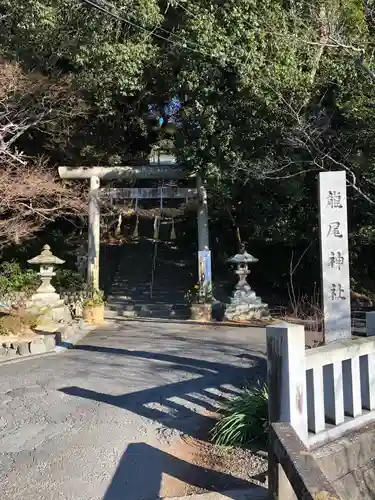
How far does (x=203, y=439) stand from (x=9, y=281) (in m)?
11.1

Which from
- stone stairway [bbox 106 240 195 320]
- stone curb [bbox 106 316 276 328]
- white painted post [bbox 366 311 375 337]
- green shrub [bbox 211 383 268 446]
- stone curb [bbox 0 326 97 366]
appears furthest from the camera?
stone stairway [bbox 106 240 195 320]

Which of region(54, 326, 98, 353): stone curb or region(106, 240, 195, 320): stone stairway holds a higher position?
region(106, 240, 195, 320): stone stairway

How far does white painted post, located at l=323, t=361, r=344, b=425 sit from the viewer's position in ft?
12.0

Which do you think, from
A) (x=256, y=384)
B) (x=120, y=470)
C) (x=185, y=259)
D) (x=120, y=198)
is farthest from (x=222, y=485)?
(x=185, y=259)

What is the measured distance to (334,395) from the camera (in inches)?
144

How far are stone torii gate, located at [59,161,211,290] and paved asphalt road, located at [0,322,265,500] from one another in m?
5.27

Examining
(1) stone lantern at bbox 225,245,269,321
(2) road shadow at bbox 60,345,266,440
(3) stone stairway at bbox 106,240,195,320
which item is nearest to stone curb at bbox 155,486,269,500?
(2) road shadow at bbox 60,345,266,440

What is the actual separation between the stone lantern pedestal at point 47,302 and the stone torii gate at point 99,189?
1.84 metres

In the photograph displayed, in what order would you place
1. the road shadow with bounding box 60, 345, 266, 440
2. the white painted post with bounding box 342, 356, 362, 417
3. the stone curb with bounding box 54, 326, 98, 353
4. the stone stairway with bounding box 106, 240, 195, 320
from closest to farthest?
the white painted post with bounding box 342, 356, 362, 417 < the road shadow with bounding box 60, 345, 266, 440 < the stone curb with bounding box 54, 326, 98, 353 < the stone stairway with bounding box 106, 240, 195, 320

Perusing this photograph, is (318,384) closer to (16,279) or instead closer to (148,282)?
(16,279)

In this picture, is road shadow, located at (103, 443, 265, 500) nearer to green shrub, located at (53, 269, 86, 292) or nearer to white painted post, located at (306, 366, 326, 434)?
white painted post, located at (306, 366, 326, 434)


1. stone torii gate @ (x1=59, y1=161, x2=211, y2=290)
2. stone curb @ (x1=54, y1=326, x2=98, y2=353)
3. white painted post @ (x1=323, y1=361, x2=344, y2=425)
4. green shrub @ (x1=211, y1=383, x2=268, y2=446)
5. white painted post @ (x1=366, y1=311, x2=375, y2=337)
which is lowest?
stone curb @ (x1=54, y1=326, x2=98, y2=353)

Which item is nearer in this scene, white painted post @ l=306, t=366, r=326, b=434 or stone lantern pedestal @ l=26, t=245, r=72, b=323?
white painted post @ l=306, t=366, r=326, b=434

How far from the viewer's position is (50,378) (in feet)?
21.2
